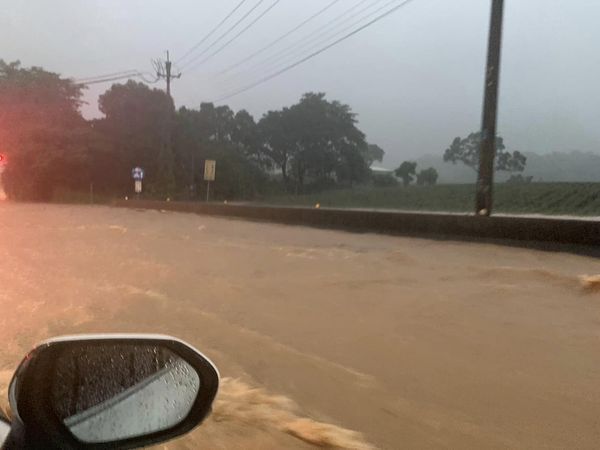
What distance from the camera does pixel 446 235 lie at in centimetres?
1159

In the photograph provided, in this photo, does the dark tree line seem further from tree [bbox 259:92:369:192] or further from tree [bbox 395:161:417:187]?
tree [bbox 395:161:417:187]

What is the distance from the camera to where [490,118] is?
456 inches

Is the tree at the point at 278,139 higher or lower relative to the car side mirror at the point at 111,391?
higher

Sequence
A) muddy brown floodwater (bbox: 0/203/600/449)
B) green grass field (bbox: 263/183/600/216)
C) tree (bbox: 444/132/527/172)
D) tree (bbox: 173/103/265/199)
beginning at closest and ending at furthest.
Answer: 1. muddy brown floodwater (bbox: 0/203/600/449)
2. green grass field (bbox: 263/183/600/216)
3. tree (bbox: 444/132/527/172)
4. tree (bbox: 173/103/265/199)

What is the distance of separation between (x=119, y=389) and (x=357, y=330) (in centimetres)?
308

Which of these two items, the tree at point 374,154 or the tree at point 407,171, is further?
the tree at point 374,154

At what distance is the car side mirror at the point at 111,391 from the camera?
1.73m

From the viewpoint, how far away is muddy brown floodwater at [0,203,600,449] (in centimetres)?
315

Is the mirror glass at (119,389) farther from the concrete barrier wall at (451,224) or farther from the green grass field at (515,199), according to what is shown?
the green grass field at (515,199)

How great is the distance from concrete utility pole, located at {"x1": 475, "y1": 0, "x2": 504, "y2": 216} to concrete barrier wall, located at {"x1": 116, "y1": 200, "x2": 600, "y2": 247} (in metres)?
0.45

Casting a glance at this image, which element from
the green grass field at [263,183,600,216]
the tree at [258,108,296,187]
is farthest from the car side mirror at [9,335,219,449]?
the tree at [258,108,296,187]

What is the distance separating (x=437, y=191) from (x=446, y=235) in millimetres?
14969

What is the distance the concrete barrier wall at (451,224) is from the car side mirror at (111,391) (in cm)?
801

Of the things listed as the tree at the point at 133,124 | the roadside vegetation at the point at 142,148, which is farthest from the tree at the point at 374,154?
the tree at the point at 133,124
